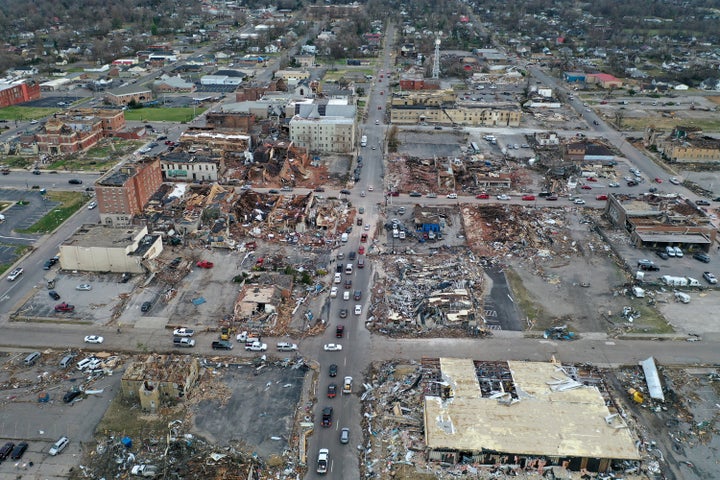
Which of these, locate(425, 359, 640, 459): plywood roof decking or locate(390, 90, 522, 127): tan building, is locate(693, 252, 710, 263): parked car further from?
locate(390, 90, 522, 127): tan building

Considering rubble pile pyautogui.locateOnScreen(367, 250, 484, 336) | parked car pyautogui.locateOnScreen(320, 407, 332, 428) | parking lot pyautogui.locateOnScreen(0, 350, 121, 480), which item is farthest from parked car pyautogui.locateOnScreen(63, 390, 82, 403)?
rubble pile pyautogui.locateOnScreen(367, 250, 484, 336)

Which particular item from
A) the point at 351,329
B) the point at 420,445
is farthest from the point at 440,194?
the point at 420,445

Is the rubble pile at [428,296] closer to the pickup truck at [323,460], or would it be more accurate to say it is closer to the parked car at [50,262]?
the pickup truck at [323,460]

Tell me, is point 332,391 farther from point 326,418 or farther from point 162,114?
point 162,114

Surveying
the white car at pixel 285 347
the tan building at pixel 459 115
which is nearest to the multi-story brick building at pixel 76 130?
the tan building at pixel 459 115

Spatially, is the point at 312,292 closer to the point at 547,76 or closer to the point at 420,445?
the point at 420,445

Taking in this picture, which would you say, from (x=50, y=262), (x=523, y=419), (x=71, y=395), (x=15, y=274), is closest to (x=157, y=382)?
(x=71, y=395)
